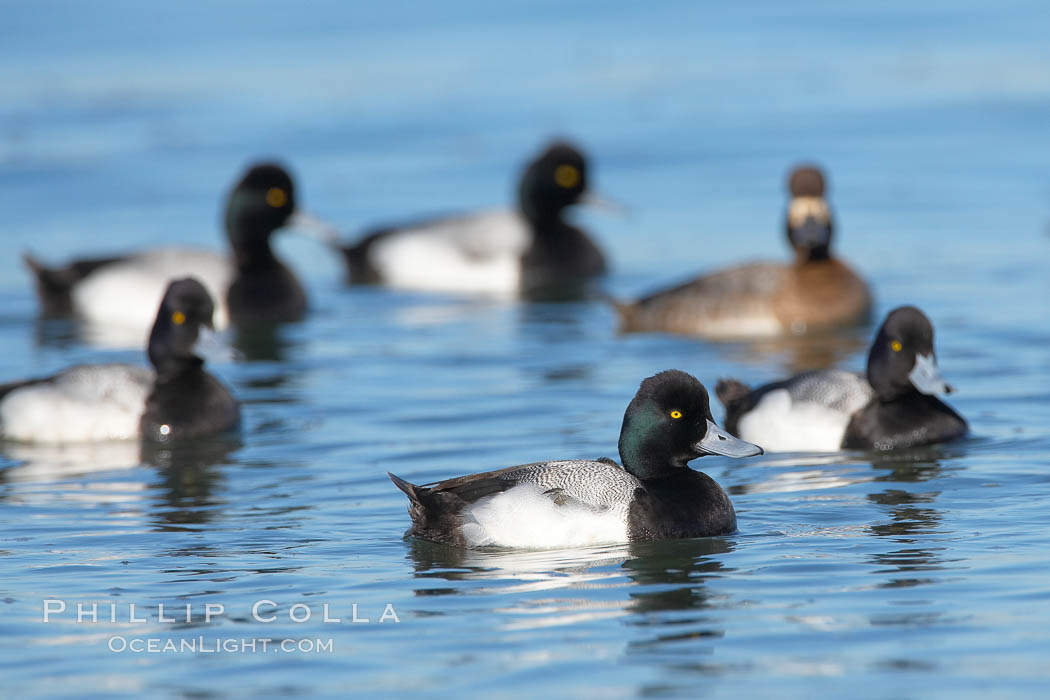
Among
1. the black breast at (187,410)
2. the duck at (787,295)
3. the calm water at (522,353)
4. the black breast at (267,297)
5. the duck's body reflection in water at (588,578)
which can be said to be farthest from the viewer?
the black breast at (267,297)

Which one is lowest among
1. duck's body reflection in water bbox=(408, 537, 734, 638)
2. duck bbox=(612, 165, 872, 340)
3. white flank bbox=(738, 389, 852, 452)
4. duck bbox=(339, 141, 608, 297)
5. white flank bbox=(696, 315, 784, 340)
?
duck's body reflection in water bbox=(408, 537, 734, 638)

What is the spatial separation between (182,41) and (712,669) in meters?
22.5

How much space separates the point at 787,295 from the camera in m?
13.7

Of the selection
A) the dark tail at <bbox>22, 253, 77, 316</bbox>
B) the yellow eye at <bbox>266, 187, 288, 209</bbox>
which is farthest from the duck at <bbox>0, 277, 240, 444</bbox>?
the yellow eye at <bbox>266, 187, 288, 209</bbox>

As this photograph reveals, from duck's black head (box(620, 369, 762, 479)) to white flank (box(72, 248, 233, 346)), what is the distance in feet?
24.8

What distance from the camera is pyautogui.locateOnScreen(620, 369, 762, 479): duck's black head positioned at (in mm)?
7895

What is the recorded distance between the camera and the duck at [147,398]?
1065cm

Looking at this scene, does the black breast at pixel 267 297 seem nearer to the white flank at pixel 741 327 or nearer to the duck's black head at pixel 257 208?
the duck's black head at pixel 257 208

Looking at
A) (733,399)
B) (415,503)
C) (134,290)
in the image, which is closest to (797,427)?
(733,399)

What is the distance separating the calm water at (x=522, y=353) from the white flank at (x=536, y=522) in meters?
0.09

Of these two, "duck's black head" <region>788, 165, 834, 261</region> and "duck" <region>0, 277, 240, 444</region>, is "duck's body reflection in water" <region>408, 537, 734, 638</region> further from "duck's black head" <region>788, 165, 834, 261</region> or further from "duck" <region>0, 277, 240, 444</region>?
"duck's black head" <region>788, 165, 834, 261</region>

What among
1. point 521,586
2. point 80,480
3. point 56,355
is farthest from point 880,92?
point 521,586

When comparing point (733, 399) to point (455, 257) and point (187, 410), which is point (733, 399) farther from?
point (455, 257)

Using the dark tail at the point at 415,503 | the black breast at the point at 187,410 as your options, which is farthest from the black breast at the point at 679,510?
the black breast at the point at 187,410
